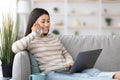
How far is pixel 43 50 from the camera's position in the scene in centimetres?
236

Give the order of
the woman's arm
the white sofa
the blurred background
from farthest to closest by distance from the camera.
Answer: the blurred background < the white sofa < the woman's arm

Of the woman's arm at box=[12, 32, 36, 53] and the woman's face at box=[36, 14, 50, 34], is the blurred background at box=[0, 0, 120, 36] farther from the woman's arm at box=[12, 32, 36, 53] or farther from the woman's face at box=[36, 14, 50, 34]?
the woman's arm at box=[12, 32, 36, 53]

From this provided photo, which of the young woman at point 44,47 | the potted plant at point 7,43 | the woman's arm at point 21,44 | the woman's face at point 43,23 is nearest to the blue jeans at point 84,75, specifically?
the young woman at point 44,47

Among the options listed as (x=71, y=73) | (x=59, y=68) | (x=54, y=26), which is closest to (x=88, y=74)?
(x=71, y=73)

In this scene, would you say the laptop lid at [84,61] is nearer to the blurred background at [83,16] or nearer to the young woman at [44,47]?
the young woman at [44,47]

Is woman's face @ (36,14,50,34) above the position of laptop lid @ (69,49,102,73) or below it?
above

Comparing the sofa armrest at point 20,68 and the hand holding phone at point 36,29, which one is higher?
the hand holding phone at point 36,29

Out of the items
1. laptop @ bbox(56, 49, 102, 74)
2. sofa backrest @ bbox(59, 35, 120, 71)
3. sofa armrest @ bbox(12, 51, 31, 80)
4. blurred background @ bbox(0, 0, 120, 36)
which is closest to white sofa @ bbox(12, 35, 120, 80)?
sofa backrest @ bbox(59, 35, 120, 71)

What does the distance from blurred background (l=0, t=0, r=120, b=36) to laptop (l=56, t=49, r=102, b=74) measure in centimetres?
363

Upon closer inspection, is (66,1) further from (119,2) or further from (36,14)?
(36,14)

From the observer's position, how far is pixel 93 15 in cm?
598

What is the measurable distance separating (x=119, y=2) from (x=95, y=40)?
346cm

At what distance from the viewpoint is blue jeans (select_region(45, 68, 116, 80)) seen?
2.08 metres

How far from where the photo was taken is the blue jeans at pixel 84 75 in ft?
6.82
